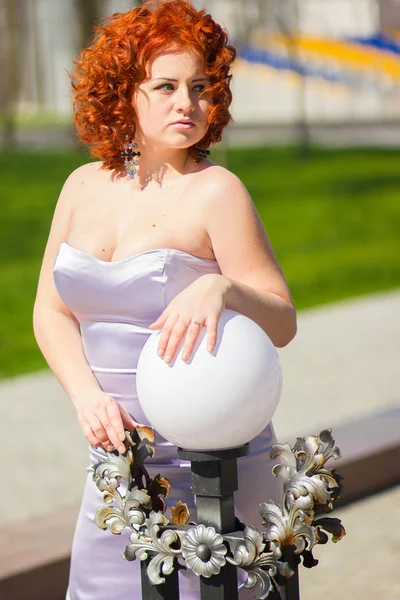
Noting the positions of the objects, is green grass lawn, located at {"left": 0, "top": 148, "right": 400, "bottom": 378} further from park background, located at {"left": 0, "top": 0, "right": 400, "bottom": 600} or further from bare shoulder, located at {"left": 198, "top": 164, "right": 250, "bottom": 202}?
bare shoulder, located at {"left": 198, "top": 164, "right": 250, "bottom": 202}

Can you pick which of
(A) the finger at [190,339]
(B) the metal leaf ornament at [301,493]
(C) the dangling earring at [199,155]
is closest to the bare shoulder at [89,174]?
(C) the dangling earring at [199,155]

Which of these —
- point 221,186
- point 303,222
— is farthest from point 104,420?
point 303,222

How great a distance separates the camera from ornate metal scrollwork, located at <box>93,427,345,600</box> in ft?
7.33

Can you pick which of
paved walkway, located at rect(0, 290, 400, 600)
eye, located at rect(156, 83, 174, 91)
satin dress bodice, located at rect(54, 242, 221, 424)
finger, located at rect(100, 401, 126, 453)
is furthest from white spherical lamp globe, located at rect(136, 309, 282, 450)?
paved walkway, located at rect(0, 290, 400, 600)

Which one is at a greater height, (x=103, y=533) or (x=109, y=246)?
(x=109, y=246)

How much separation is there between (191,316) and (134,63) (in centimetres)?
62

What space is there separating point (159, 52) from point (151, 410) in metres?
0.79

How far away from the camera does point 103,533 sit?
266cm

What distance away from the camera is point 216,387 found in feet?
7.03

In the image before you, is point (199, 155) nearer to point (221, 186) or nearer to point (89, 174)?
point (221, 186)

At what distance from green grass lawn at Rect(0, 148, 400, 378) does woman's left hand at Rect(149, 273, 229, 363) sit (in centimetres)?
670

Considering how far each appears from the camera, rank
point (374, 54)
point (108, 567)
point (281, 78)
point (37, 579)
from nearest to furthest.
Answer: point (108, 567)
point (37, 579)
point (374, 54)
point (281, 78)

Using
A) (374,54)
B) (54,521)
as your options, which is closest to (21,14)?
(374,54)

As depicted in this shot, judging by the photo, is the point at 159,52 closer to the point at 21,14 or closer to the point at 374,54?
the point at 374,54
